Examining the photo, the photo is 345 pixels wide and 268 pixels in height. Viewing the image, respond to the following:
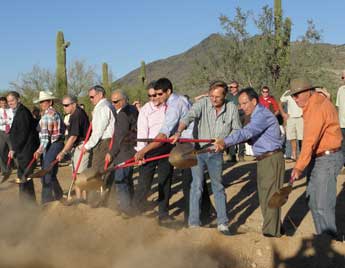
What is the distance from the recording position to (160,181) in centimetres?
625

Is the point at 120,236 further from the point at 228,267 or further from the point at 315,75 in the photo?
the point at 315,75

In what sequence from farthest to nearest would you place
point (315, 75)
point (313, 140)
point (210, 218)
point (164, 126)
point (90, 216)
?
point (315, 75), point (210, 218), point (164, 126), point (90, 216), point (313, 140)

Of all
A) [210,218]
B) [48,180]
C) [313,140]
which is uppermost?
[313,140]

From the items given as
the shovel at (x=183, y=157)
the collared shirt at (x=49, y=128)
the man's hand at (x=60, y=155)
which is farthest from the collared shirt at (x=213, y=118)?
the collared shirt at (x=49, y=128)

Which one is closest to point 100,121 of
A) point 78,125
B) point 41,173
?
point 78,125

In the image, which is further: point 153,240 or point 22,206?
point 22,206

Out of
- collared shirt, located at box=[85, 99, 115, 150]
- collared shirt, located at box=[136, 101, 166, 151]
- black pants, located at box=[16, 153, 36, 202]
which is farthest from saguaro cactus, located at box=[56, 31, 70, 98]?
collared shirt, located at box=[136, 101, 166, 151]

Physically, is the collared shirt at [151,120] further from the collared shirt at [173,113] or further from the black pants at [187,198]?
the black pants at [187,198]

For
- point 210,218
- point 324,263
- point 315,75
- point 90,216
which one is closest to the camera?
point 324,263

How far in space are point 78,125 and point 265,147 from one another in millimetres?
2803

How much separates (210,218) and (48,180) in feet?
7.57

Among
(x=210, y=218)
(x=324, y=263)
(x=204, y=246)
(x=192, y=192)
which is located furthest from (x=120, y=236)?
(x=210, y=218)

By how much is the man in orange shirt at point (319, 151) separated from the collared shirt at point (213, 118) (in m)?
A: 1.11

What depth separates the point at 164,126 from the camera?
577 cm
